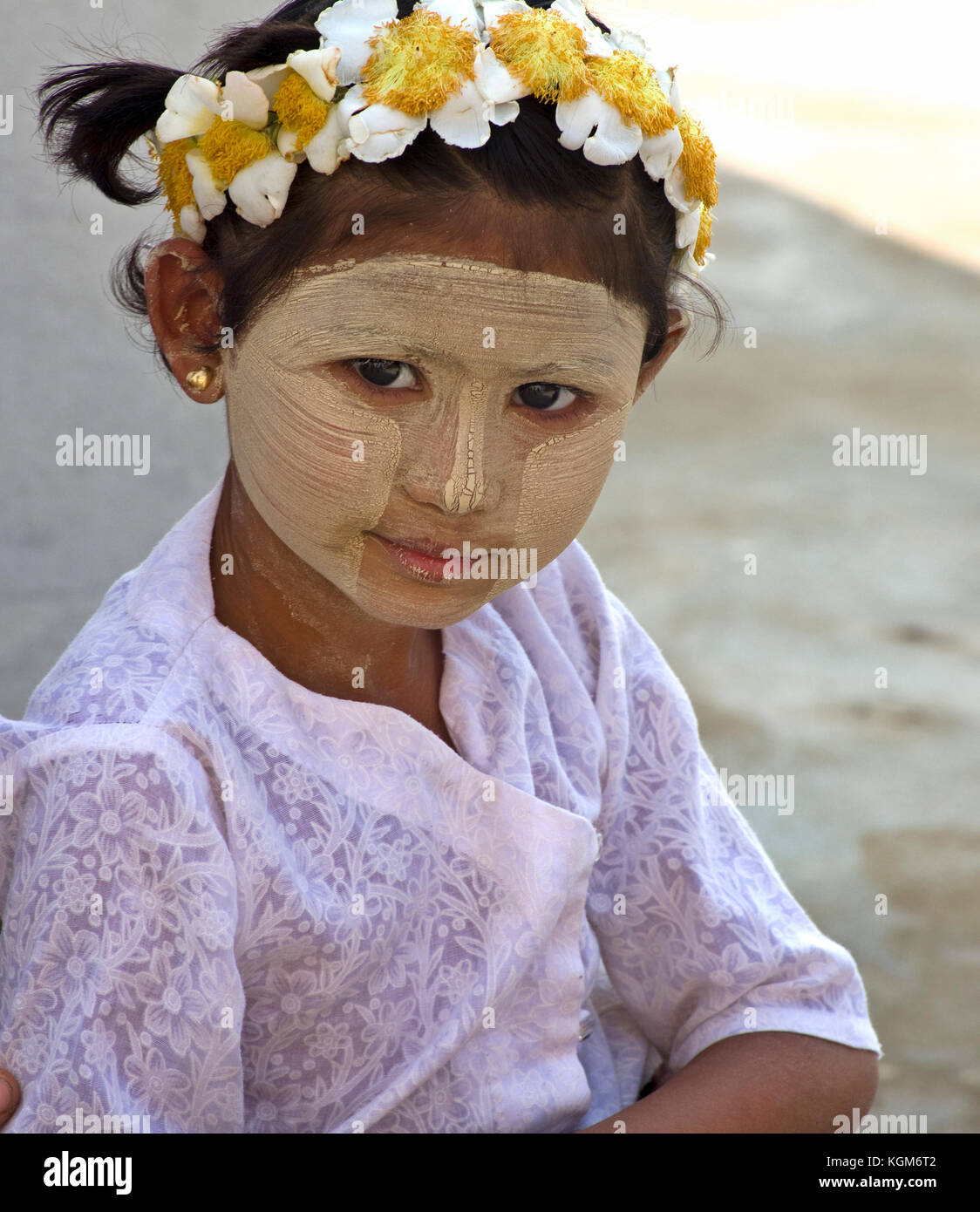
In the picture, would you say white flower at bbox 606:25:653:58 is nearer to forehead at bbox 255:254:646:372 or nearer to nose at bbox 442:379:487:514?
forehead at bbox 255:254:646:372

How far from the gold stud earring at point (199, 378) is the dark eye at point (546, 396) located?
12.2 inches

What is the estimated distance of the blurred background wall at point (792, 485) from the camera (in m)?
2.97

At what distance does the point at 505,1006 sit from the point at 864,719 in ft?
8.55

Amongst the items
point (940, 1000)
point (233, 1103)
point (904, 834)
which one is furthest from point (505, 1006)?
point (904, 834)

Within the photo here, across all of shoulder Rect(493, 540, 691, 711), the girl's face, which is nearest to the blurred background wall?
the girl's face

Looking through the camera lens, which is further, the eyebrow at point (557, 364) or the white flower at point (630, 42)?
the white flower at point (630, 42)

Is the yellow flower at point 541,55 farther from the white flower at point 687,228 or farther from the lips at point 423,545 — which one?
the lips at point 423,545

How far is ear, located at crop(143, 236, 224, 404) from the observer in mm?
1445

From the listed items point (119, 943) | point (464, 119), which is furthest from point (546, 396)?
point (119, 943)

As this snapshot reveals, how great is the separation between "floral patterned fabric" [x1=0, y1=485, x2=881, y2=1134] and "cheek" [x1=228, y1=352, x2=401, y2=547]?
153 mm

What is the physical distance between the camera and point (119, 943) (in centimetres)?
131

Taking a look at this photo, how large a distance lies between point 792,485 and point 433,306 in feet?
13.6

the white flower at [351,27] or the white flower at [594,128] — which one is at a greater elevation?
the white flower at [351,27]

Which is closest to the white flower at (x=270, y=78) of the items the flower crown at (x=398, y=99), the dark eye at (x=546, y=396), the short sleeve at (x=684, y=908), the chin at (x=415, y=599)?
the flower crown at (x=398, y=99)
